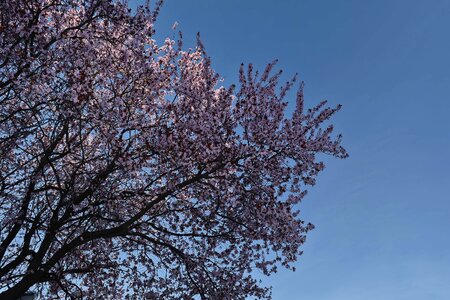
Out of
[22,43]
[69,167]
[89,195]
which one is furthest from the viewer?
[69,167]

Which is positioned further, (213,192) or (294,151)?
(213,192)

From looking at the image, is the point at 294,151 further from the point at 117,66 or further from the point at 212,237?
the point at 117,66

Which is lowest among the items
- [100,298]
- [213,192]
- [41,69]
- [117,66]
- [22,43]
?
[100,298]

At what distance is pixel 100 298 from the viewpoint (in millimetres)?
14953

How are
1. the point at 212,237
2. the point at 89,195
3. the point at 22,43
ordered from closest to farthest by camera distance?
the point at 22,43 < the point at 89,195 < the point at 212,237

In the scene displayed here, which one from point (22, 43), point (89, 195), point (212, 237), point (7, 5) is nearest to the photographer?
point (7, 5)

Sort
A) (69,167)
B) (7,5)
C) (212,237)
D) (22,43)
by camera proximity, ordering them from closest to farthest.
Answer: (7,5)
(22,43)
(212,237)
(69,167)

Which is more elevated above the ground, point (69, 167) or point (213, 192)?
point (69, 167)

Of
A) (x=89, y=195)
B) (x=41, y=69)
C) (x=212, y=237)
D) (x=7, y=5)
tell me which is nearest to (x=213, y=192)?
(x=212, y=237)

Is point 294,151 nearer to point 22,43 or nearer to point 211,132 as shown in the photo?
point 211,132

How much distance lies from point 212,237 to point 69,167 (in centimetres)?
519

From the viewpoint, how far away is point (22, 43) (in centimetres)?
1170

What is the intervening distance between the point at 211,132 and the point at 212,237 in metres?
3.45

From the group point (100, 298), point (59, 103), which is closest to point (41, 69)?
point (59, 103)
